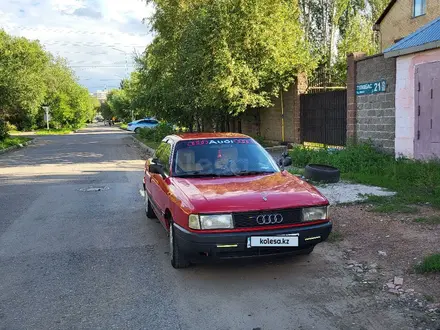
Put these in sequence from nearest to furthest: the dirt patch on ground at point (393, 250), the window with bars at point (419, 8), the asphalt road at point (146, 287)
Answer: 1. the asphalt road at point (146, 287)
2. the dirt patch on ground at point (393, 250)
3. the window with bars at point (419, 8)

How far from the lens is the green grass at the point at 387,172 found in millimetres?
7773

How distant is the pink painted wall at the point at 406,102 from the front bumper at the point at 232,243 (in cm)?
713

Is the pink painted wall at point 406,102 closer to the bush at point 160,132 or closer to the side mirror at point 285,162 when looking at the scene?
the side mirror at point 285,162

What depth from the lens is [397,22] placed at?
30281 millimetres

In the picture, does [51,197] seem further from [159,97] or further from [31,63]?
[31,63]

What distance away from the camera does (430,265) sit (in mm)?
4613

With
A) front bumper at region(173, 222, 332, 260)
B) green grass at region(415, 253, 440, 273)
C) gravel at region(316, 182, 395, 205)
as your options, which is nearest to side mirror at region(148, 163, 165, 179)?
front bumper at region(173, 222, 332, 260)

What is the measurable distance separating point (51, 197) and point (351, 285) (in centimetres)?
750

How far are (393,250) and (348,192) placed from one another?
11.1 feet

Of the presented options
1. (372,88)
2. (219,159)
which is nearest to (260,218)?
(219,159)

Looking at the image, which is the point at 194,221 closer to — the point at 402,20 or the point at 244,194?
the point at 244,194

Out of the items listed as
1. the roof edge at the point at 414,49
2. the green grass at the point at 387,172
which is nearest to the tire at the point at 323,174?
the green grass at the point at 387,172

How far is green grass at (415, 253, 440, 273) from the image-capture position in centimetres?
457

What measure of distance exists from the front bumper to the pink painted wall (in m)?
7.13
